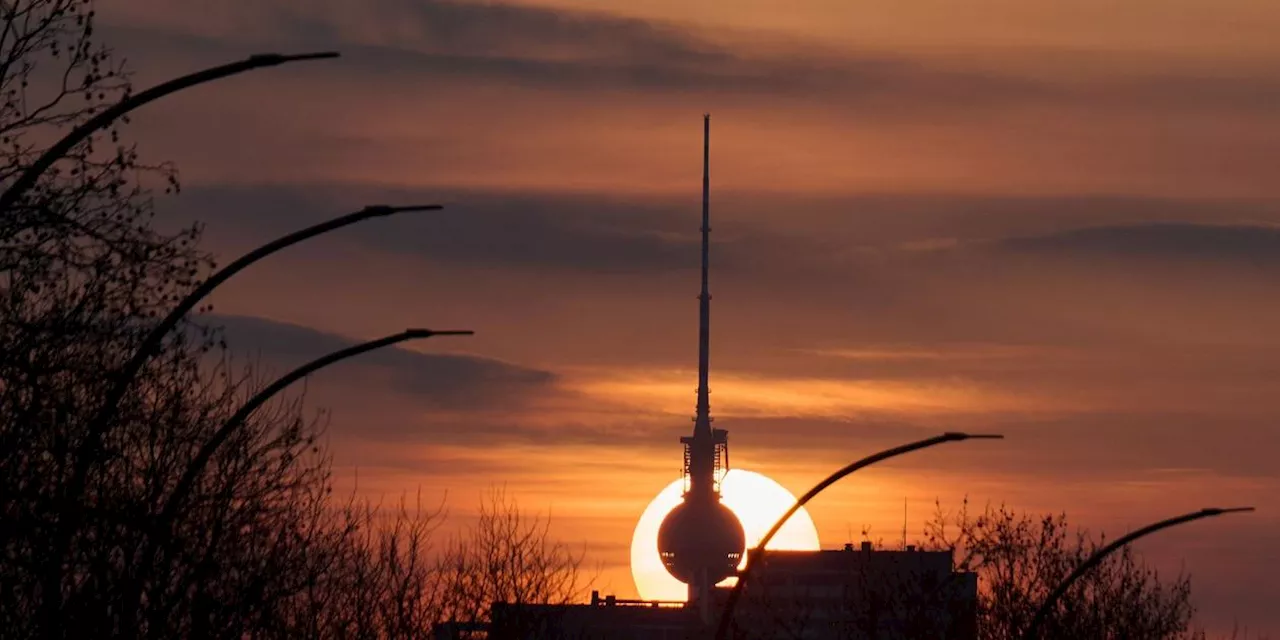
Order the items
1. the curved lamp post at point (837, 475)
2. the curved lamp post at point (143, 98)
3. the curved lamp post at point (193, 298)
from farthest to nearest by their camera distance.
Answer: the curved lamp post at point (837, 475) → the curved lamp post at point (193, 298) → the curved lamp post at point (143, 98)

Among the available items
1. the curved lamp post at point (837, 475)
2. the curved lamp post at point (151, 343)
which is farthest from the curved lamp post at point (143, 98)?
the curved lamp post at point (837, 475)

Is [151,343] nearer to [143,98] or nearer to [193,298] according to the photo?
[193,298]

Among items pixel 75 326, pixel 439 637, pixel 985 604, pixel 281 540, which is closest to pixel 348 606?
pixel 439 637

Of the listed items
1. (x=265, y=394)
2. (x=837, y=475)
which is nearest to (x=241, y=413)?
(x=265, y=394)

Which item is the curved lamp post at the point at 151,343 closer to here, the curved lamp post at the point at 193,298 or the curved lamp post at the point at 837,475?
the curved lamp post at the point at 193,298

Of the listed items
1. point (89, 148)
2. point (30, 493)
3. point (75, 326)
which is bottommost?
point (30, 493)

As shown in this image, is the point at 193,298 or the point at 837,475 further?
the point at 837,475

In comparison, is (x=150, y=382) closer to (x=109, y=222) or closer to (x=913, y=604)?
(x=109, y=222)

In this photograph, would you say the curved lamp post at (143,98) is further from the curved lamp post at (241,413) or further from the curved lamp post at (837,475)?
the curved lamp post at (837,475)

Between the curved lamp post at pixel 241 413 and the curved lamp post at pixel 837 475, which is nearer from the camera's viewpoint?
the curved lamp post at pixel 241 413

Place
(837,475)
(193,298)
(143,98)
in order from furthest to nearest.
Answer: (837,475) → (193,298) → (143,98)

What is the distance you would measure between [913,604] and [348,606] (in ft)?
48.6

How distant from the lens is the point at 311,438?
34.2 m

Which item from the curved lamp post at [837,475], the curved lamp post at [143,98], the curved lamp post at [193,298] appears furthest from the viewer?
the curved lamp post at [837,475]
